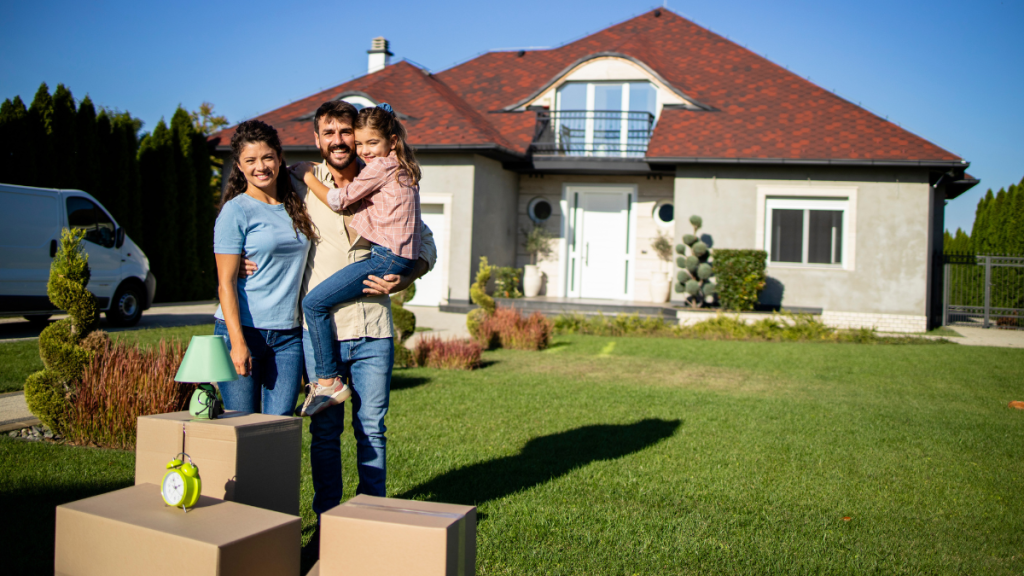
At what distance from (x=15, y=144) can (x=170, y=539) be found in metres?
14.0

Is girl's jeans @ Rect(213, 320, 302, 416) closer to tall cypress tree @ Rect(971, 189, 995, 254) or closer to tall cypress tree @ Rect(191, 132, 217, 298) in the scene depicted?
tall cypress tree @ Rect(191, 132, 217, 298)

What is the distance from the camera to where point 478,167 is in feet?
49.7

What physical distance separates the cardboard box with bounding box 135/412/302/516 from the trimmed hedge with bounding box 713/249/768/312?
40.0 feet

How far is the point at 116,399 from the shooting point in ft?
15.4

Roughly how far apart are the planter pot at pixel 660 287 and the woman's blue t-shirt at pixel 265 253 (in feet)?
44.0

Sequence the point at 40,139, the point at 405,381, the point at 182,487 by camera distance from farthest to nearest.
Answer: the point at 40,139
the point at 405,381
the point at 182,487

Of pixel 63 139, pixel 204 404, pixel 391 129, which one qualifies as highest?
pixel 63 139

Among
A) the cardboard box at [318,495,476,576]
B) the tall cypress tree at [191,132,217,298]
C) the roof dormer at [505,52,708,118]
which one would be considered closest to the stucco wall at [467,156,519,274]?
the roof dormer at [505,52,708,118]

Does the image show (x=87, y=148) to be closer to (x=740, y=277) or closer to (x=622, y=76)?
(x=622, y=76)

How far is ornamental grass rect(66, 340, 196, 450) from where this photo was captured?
183 inches

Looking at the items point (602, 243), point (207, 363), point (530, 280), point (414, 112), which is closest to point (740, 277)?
point (602, 243)

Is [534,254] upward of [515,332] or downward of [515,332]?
upward

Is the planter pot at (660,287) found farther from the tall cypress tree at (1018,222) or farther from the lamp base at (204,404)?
the lamp base at (204,404)

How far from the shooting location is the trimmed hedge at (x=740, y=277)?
44.9 feet
